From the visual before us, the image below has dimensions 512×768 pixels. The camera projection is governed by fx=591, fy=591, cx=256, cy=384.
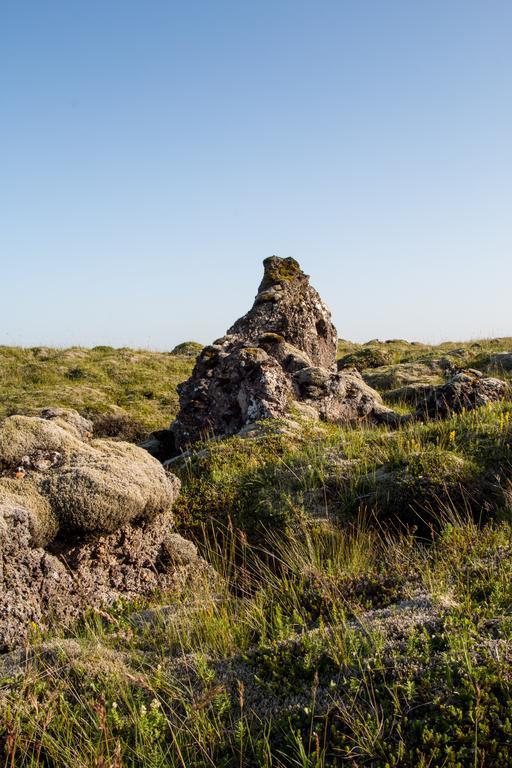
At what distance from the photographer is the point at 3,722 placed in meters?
4.39

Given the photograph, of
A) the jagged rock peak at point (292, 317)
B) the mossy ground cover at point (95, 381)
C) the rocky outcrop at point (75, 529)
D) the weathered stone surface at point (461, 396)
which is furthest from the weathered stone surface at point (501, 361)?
the rocky outcrop at point (75, 529)

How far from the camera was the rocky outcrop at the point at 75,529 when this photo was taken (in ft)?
22.1

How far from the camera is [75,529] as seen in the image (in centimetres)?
751

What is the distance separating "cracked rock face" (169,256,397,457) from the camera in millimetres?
15320

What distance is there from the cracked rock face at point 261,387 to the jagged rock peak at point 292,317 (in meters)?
0.04

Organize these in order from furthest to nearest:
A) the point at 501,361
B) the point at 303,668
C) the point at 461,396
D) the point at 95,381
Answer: the point at 95,381 → the point at 501,361 → the point at 461,396 → the point at 303,668

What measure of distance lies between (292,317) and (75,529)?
13642 mm

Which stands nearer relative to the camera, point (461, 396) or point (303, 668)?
point (303, 668)

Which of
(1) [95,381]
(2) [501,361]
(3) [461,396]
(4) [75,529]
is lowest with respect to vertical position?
(4) [75,529]

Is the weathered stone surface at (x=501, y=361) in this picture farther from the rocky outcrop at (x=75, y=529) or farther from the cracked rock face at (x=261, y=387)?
the rocky outcrop at (x=75, y=529)

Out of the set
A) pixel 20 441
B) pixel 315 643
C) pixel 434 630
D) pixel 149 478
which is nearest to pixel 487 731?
pixel 434 630

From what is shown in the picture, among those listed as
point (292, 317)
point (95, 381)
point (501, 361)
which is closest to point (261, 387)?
point (292, 317)

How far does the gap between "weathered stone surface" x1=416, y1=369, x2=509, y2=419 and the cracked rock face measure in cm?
129

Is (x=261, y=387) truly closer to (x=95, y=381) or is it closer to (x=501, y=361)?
(x=501, y=361)
